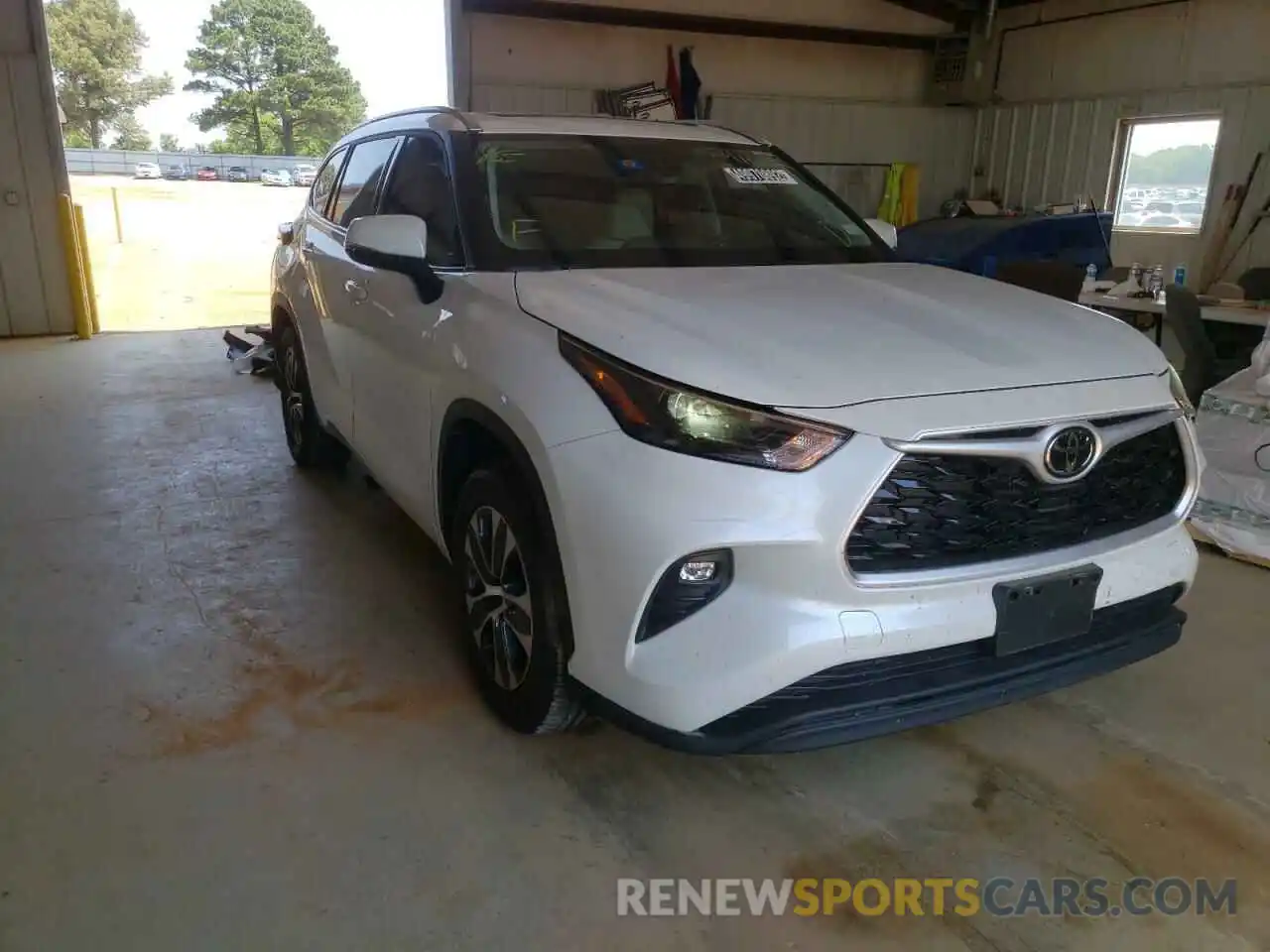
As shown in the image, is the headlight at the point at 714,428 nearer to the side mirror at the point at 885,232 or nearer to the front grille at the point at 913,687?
the front grille at the point at 913,687

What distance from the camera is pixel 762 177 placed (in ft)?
9.89

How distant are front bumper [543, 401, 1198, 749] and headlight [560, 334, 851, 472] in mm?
25

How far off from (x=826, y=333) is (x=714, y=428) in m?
0.39

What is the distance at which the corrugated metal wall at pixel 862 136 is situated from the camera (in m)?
10.7

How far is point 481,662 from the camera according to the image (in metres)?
2.40

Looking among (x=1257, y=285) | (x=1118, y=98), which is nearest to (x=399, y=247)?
(x=1257, y=285)

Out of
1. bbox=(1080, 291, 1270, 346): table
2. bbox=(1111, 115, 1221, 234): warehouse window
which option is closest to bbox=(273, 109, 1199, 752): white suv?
bbox=(1080, 291, 1270, 346): table

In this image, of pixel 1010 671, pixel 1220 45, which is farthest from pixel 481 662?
pixel 1220 45

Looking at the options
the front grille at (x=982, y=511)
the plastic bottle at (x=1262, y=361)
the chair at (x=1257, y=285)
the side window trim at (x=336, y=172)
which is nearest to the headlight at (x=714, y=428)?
the front grille at (x=982, y=511)

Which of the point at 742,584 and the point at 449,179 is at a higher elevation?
the point at 449,179

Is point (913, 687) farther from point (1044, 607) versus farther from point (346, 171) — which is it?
point (346, 171)

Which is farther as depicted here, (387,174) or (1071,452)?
(387,174)

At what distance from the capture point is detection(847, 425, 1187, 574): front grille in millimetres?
1722

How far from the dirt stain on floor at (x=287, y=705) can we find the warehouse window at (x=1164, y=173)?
9819mm
